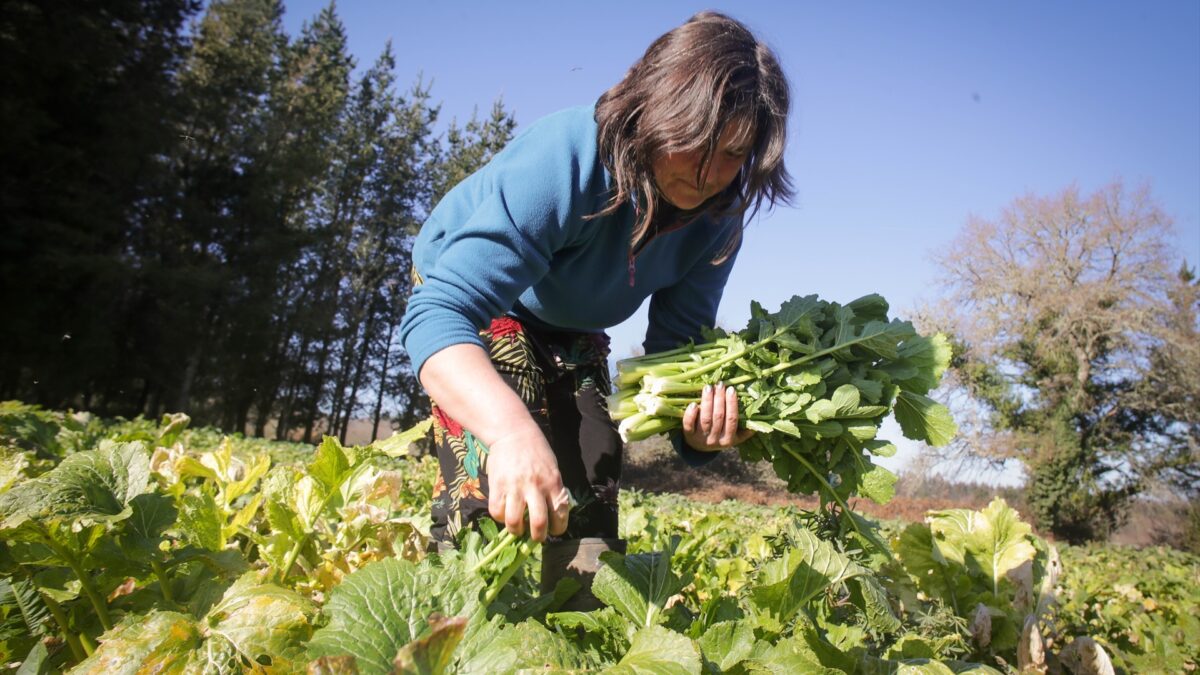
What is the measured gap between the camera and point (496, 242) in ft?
5.41

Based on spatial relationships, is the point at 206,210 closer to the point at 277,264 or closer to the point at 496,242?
the point at 277,264

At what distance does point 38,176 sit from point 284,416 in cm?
1301

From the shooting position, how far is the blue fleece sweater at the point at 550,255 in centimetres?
159

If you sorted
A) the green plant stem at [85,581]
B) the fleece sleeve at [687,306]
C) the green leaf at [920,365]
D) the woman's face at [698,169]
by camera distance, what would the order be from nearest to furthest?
the green plant stem at [85,581] → the woman's face at [698,169] → the green leaf at [920,365] → the fleece sleeve at [687,306]

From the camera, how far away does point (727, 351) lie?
1.92m

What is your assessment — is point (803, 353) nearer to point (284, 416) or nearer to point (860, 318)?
point (860, 318)

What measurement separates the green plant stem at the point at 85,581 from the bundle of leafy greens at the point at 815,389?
116cm

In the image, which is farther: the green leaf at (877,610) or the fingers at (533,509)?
the green leaf at (877,610)

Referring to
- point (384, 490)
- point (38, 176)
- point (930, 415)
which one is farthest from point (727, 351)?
point (38, 176)

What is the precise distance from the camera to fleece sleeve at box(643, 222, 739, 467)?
237cm

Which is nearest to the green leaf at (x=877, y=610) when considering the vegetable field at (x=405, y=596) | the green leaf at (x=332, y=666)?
the vegetable field at (x=405, y=596)

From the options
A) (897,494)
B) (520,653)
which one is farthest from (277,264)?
(520,653)

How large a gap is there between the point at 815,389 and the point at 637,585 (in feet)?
2.16

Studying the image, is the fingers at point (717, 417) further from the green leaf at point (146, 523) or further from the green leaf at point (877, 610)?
the green leaf at point (146, 523)
